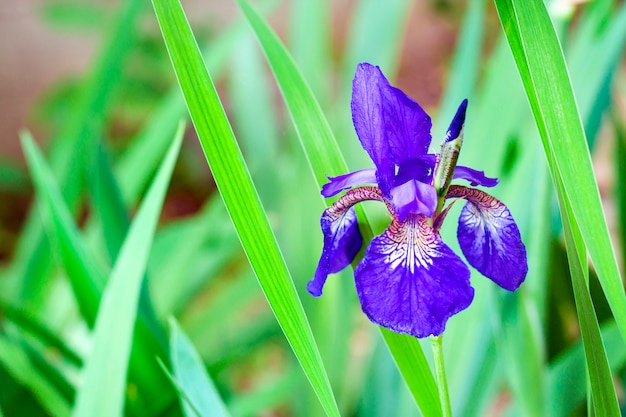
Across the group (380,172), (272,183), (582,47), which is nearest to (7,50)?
(272,183)

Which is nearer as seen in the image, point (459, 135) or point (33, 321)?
point (459, 135)

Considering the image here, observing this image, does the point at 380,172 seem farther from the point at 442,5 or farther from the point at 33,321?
the point at 442,5

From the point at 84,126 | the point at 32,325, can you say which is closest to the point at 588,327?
the point at 32,325

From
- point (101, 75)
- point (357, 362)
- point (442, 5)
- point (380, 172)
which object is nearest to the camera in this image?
point (380, 172)

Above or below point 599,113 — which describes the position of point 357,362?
below

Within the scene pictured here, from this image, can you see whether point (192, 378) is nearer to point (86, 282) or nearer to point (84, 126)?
point (86, 282)
